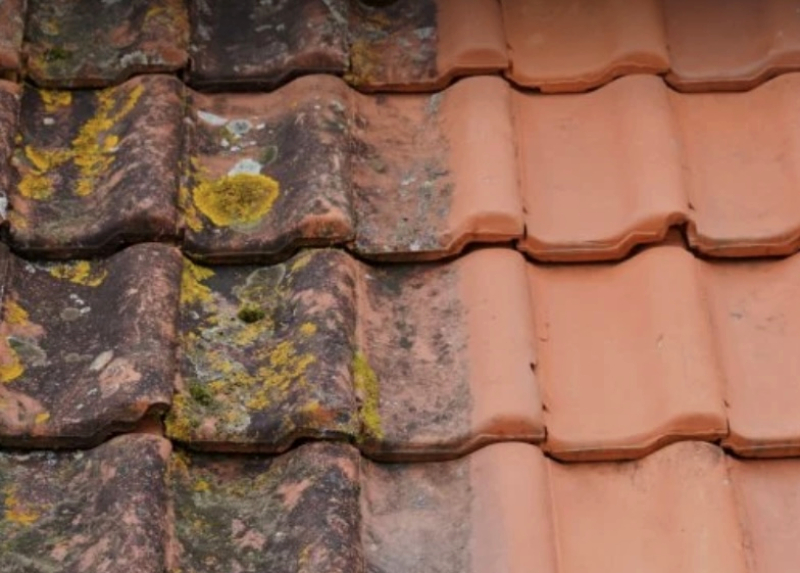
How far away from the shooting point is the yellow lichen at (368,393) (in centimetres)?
169

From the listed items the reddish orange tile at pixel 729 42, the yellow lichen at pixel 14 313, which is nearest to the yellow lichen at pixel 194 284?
the yellow lichen at pixel 14 313

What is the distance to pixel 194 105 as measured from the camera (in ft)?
6.76

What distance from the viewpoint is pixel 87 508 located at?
1560 millimetres

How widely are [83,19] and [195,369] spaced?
0.67m

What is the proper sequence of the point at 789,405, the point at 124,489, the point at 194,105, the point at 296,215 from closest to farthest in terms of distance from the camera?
the point at 124,489 → the point at 789,405 → the point at 296,215 → the point at 194,105

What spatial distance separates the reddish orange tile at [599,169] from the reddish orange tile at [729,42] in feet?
0.31

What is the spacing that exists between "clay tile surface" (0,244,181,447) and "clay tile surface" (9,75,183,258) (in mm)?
32

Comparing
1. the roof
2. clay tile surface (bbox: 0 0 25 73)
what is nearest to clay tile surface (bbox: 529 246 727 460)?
the roof

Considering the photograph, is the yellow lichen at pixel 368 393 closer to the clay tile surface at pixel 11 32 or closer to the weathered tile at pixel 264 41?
the weathered tile at pixel 264 41

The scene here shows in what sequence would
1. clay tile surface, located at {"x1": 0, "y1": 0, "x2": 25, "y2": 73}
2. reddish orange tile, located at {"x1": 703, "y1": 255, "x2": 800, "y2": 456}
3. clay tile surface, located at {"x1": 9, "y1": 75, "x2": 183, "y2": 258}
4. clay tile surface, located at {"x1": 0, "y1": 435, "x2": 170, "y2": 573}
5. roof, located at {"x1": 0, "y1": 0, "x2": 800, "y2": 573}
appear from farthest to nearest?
1. clay tile surface, located at {"x1": 0, "y1": 0, "x2": 25, "y2": 73}
2. clay tile surface, located at {"x1": 9, "y1": 75, "x2": 183, "y2": 258}
3. reddish orange tile, located at {"x1": 703, "y1": 255, "x2": 800, "y2": 456}
4. roof, located at {"x1": 0, "y1": 0, "x2": 800, "y2": 573}
5. clay tile surface, located at {"x1": 0, "y1": 435, "x2": 170, "y2": 573}

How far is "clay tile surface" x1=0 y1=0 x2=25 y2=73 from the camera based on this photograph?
2.04m

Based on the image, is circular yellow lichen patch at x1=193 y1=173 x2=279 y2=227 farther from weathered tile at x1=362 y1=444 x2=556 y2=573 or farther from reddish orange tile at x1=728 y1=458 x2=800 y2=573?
reddish orange tile at x1=728 y1=458 x2=800 y2=573

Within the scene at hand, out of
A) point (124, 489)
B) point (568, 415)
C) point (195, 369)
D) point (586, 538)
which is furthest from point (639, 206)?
point (124, 489)

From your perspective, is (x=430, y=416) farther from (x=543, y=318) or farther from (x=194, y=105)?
(x=194, y=105)
